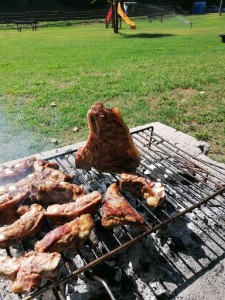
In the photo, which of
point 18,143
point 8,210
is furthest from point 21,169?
point 18,143

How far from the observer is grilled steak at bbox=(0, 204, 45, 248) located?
228cm

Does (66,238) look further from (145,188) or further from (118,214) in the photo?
(145,188)

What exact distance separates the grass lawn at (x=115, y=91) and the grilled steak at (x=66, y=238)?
3.21 m

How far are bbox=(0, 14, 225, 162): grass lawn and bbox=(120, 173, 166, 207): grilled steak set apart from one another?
2398 millimetres

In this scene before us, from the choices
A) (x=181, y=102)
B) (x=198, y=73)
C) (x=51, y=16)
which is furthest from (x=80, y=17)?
(x=181, y=102)

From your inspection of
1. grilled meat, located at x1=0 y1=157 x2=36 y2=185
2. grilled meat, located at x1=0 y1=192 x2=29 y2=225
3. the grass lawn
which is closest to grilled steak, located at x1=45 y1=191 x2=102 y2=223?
grilled meat, located at x1=0 y1=192 x2=29 y2=225

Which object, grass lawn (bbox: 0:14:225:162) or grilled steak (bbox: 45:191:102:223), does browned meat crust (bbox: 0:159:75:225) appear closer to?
grilled steak (bbox: 45:191:102:223)

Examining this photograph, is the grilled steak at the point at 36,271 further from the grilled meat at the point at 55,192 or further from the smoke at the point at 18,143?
the smoke at the point at 18,143

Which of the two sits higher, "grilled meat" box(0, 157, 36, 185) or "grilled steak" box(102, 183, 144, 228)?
"grilled steak" box(102, 183, 144, 228)

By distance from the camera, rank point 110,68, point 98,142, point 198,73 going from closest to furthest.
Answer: point 98,142 < point 198,73 < point 110,68

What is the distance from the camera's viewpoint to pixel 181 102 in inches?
288

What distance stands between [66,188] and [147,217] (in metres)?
0.87

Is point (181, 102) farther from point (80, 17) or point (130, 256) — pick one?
point (80, 17)

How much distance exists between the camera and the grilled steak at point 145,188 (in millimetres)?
2703
